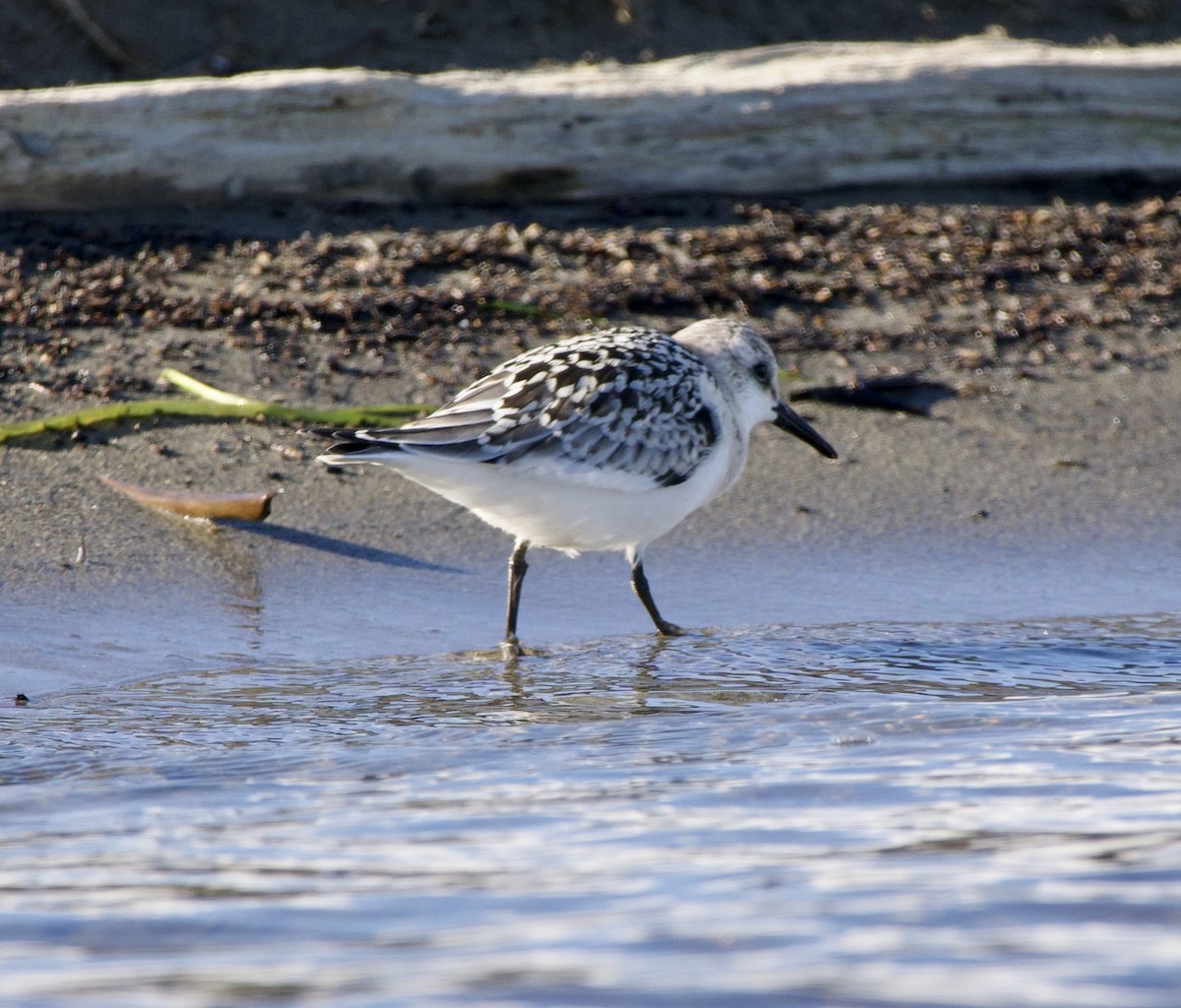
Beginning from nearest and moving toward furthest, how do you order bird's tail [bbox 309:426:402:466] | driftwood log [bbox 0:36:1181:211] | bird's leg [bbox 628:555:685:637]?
1. bird's tail [bbox 309:426:402:466]
2. bird's leg [bbox 628:555:685:637]
3. driftwood log [bbox 0:36:1181:211]

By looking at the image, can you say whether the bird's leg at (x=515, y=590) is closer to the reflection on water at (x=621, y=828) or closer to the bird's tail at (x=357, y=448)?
the reflection on water at (x=621, y=828)

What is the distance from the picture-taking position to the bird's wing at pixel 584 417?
5637mm

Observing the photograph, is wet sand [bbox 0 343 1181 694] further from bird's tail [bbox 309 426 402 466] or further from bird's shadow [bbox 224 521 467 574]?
bird's tail [bbox 309 426 402 466]

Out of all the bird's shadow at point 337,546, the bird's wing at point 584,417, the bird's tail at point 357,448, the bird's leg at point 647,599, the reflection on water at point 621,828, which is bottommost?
the reflection on water at point 621,828

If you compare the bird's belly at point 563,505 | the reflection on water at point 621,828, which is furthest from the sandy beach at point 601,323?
the reflection on water at point 621,828

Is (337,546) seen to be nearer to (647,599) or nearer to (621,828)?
(647,599)

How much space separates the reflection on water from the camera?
10.6ft

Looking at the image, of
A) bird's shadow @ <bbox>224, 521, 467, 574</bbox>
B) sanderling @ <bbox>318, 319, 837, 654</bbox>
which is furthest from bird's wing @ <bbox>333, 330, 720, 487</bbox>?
bird's shadow @ <bbox>224, 521, 467, 574</bbox>

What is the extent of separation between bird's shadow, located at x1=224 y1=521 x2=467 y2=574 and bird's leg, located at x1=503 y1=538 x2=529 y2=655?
1.46 feet

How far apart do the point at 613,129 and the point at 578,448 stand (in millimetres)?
3143

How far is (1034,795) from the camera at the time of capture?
168 inches

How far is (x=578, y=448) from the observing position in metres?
5.81

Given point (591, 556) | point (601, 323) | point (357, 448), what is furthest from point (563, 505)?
point (601, 323)

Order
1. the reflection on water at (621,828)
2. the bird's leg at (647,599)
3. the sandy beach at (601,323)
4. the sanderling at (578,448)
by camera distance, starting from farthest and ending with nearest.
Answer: the sandy beach at (601,323), the bird's leg at (647,599), the sanderling at (578,448), the reflection on water at (621,828)
